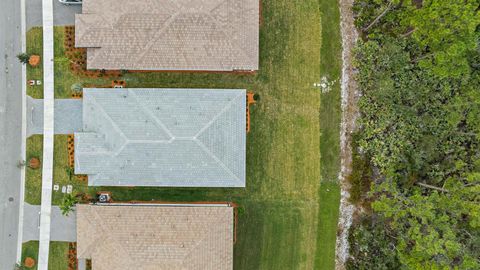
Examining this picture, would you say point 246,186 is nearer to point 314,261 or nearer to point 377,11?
point 314,261

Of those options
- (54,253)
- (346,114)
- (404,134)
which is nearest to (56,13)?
(54,253)

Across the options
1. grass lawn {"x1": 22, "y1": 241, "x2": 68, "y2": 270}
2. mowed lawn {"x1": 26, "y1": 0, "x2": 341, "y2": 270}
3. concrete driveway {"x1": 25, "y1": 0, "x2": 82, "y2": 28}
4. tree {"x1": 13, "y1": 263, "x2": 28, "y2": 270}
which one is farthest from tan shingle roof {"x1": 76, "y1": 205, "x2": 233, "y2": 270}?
concrete driveway {"x1": 25, "y1": 0, "x2": 82, "y2": 28}

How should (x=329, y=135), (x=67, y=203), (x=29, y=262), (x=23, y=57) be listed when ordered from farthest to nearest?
(x=329, y=135) → (x=29, y=262) → (x=23, y=57) → (x=67, y=203)

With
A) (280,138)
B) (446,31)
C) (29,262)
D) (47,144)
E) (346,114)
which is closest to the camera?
(446,31)

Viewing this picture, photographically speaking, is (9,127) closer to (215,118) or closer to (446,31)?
(215,118)

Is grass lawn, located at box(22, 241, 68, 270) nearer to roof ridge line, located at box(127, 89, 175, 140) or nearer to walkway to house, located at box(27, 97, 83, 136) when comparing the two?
walkway to house, located at box(27, 97, 83, 136)

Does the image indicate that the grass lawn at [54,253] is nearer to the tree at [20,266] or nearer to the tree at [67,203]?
the tree at [20,266]

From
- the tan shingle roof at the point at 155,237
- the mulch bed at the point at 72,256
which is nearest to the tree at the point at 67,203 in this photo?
the tan shingle roof at the point at 155,237
